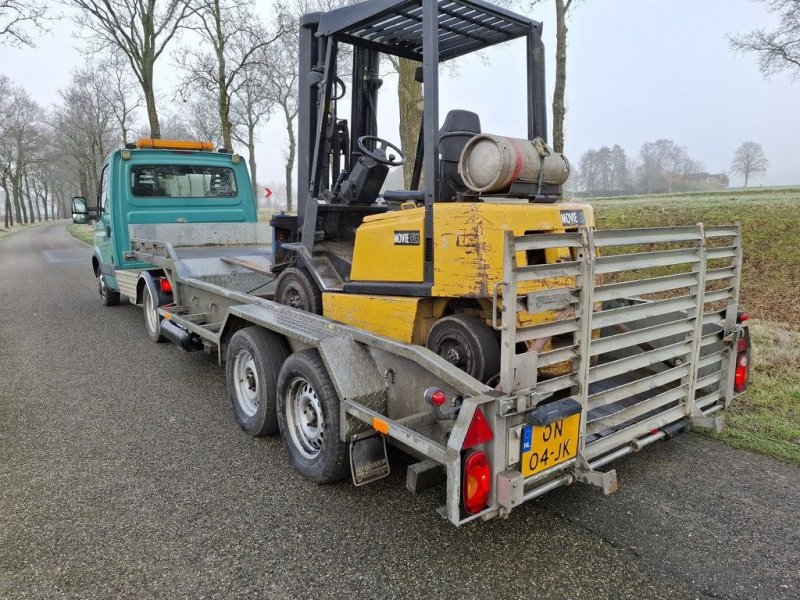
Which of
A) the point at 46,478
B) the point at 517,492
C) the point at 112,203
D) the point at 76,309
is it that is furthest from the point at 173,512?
the point at 76,309

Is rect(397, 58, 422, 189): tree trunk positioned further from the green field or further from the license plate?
the license plate

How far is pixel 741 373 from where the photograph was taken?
12.5 ft

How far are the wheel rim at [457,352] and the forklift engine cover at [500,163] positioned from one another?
0.88 meters

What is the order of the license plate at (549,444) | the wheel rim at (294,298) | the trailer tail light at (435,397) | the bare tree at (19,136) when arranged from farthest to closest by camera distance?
the bare tree at (19,136) → the wheel rim at (294,298) → the trailer tail light at (435,397) → the license plate at (549,444)

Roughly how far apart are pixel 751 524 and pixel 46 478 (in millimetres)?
4192

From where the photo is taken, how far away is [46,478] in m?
3.58

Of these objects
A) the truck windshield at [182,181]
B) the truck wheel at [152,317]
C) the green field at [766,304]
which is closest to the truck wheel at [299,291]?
the truck wheel at [152,317]

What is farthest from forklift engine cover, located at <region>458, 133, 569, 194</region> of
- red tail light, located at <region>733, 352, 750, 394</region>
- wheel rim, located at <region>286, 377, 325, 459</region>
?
red tail light, located at <region>733, 352, 750, 394</region>

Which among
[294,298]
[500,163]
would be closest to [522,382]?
[500,163]

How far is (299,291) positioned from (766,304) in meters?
7.08

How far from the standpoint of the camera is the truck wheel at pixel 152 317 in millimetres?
6926

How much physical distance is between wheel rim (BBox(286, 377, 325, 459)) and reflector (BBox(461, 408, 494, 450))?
1302mm

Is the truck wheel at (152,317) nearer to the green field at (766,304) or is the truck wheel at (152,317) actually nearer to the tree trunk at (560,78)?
the green field at (766,304)

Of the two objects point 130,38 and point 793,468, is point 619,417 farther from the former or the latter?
point 130,38
